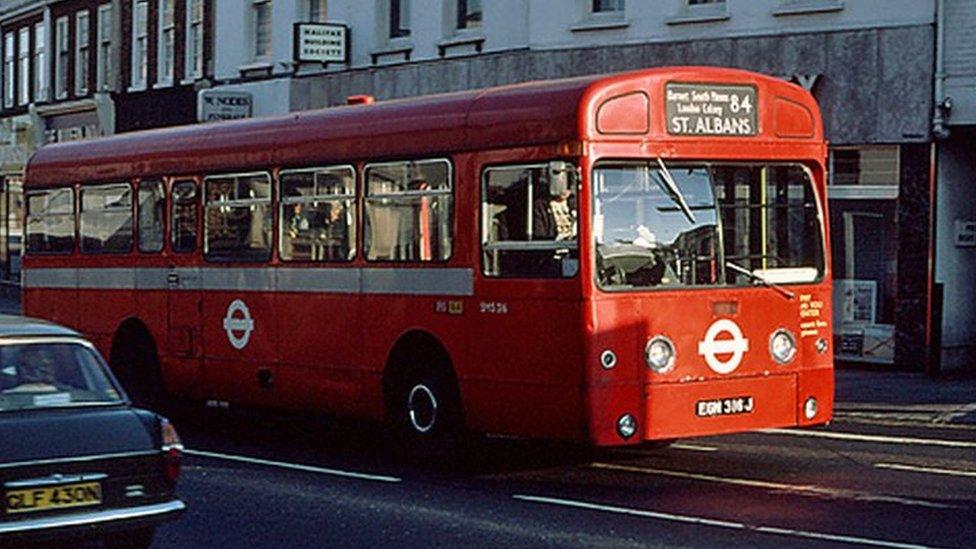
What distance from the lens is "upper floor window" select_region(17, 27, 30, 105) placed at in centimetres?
5203

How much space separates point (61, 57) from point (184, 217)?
3177cm

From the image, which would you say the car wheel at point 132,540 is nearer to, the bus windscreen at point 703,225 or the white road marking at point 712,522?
the white road marking at point 712,522

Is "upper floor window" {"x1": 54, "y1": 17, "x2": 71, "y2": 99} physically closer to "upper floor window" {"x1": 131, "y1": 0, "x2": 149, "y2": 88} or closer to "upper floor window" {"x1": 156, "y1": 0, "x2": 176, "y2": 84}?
"upper floor window" {"x1": 131, "y1": 0, "x2": 149, "y2": 88}

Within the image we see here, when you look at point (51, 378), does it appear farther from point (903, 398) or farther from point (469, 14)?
point (469, 14)

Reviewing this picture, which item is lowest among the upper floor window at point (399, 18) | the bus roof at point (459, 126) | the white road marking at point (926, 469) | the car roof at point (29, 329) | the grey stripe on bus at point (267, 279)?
the white road marking at point (926, 469)

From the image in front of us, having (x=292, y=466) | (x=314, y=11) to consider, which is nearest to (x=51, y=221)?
(x=292, y=466)

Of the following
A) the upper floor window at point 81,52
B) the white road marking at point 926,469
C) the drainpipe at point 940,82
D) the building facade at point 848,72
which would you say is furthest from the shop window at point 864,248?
the upper floor window at point 81,52

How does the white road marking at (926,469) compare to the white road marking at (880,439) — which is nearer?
the white road marking at (926,469)

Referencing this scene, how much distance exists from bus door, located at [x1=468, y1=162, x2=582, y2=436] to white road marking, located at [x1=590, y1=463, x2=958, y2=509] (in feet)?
3.92

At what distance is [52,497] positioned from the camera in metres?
9.97

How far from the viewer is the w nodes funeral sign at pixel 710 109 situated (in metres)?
14.1

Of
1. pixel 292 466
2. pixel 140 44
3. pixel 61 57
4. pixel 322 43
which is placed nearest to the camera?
pixel 292 466

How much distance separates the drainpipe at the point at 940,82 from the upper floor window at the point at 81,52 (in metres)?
28.1

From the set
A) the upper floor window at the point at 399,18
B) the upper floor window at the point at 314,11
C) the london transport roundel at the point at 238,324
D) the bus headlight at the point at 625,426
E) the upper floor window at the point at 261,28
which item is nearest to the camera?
the bus headlight at the point at 625,426
